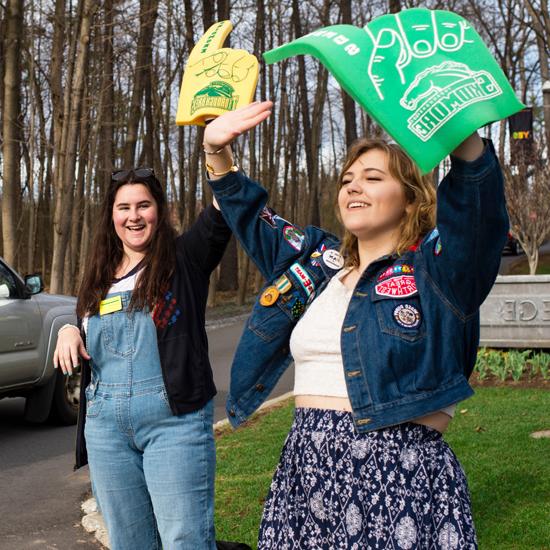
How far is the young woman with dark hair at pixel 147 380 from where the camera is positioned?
118 inches

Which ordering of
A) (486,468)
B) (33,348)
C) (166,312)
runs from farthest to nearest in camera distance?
(33,348), (486,468), (166,312)

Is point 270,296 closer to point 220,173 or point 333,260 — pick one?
point 333,260

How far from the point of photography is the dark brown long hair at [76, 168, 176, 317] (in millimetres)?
3113

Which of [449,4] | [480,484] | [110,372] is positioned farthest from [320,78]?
[110,372]

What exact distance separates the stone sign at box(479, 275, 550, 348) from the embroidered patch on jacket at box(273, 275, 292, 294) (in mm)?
8503

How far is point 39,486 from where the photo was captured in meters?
6.32

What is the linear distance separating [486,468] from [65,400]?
14.7ft

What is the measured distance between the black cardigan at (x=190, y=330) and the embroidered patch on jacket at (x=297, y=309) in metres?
0.73

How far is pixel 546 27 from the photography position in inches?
704

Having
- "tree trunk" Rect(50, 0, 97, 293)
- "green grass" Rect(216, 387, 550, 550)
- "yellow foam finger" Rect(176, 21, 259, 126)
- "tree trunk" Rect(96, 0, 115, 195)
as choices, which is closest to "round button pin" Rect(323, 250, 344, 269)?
"yellow foam finger" Rect(176, 21, 259, 126)

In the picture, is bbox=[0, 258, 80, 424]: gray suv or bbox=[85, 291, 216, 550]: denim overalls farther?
bbox=[0, 258, 80, 424]: gray suv

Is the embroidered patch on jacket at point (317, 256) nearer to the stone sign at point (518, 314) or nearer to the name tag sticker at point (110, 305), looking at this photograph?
the name tag sticker at point (110, 305)

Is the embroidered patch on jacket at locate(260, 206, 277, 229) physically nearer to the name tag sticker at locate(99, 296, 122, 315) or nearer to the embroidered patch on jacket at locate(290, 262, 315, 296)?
the embroidered patch on jacket at locate(290, 262, 315, 296)

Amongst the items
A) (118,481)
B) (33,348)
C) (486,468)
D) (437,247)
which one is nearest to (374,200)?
(437,247)
